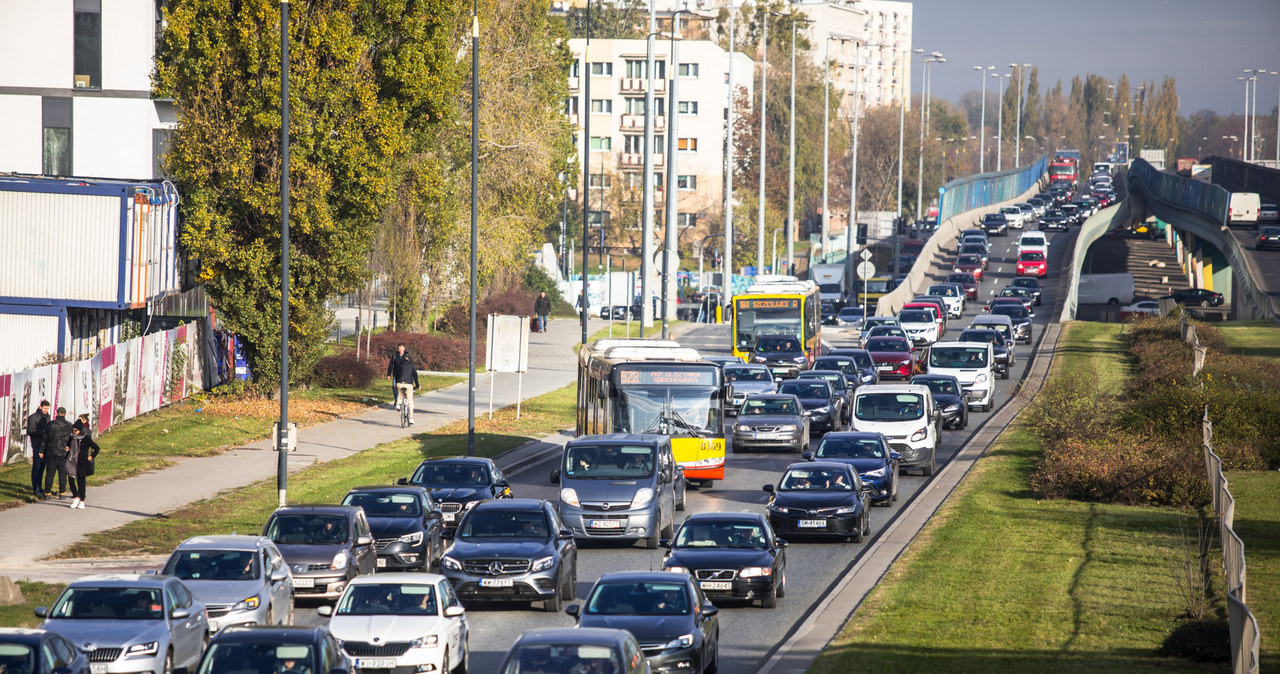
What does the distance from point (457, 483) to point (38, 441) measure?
26.0 ft

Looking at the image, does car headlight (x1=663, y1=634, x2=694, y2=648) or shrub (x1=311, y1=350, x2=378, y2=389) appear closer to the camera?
car headlight (x1=663, y1=634, x2=694, y2=648)

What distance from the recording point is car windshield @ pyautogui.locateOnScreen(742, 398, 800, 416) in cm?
3612

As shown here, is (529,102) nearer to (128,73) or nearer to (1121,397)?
(128,73)

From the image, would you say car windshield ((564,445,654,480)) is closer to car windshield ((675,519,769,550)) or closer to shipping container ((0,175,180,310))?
car windshield ((675,519,769,550))

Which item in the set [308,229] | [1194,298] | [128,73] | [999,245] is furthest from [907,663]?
[999,245]

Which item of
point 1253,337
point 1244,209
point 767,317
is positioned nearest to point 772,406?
point 767,317

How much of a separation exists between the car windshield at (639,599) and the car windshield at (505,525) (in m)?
4.03

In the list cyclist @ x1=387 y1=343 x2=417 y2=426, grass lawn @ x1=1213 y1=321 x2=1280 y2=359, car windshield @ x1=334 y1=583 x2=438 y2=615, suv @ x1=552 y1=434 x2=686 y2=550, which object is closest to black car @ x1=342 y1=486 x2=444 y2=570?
suv @ x1=552 y1=434 x2=686 y2=550

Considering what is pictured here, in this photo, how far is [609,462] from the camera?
79.4 ft

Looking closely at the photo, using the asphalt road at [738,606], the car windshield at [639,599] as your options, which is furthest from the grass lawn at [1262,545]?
the car windshield at [639,599]

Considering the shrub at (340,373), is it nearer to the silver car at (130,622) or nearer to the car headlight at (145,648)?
the silver car at (130,622)

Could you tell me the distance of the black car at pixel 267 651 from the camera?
12445mm

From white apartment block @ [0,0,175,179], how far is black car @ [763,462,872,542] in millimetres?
32617

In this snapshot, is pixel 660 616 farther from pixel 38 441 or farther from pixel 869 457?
pixel 38 441
